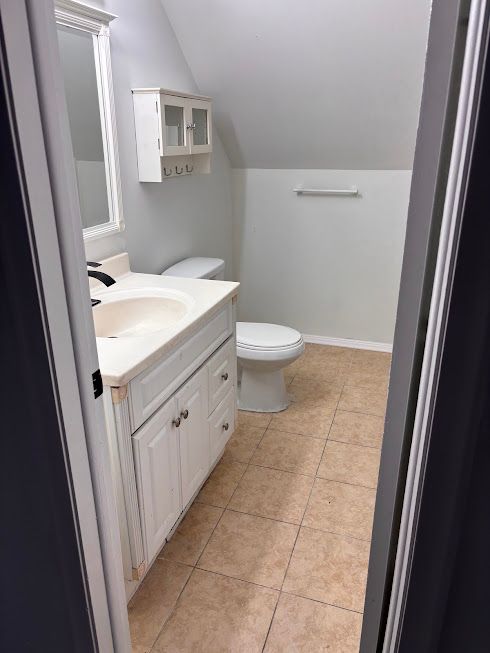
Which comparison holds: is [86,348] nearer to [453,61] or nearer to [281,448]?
[453,61]

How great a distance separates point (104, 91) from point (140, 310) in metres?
0.89

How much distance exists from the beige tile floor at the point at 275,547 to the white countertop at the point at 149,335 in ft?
2.70

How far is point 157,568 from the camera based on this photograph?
6.04ft

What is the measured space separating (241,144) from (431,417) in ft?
9.53

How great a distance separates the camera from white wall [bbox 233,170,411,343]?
335 cm

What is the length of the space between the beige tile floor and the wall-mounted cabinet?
137 cm

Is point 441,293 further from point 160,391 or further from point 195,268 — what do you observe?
point 195,268

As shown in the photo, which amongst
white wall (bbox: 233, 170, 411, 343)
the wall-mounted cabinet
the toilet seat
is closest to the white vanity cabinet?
the toilet seat

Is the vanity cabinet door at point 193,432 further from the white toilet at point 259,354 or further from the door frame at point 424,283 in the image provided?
the door frame at point 424,283

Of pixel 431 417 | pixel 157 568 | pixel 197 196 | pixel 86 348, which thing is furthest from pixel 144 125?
pixel 431 417

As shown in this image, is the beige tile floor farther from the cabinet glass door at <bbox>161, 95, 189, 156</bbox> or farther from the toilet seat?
the cabinet glass door at <bbox>161, 95, 189, 156</bbox>

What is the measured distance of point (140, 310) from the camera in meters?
2.01

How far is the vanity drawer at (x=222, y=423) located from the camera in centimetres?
212

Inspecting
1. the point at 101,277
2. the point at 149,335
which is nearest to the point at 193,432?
the point at 149,335
